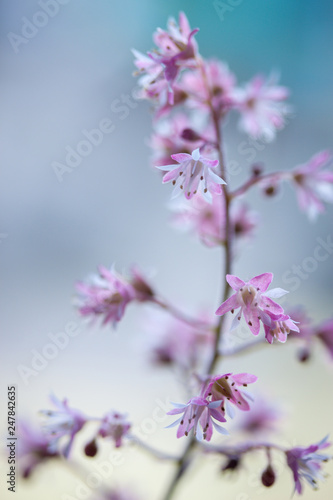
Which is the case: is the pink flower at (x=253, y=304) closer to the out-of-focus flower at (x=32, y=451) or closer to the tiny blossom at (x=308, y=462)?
the tiny blossom at (x=308, y=462)

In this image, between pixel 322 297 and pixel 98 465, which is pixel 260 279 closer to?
pixel 98 465

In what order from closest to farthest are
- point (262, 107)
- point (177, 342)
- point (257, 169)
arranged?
1. point (257, 169)
2. point (262, 107)
3. point (177, 342)

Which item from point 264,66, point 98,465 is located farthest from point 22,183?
point 98,465

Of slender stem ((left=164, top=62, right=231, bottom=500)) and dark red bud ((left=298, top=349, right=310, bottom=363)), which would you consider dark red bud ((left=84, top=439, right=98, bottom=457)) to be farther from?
dark red bud ((left=298, top=349, right=310, bottom=363))

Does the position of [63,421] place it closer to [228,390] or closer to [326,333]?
[228,390]

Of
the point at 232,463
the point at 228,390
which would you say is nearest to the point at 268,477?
the point at 232,463
